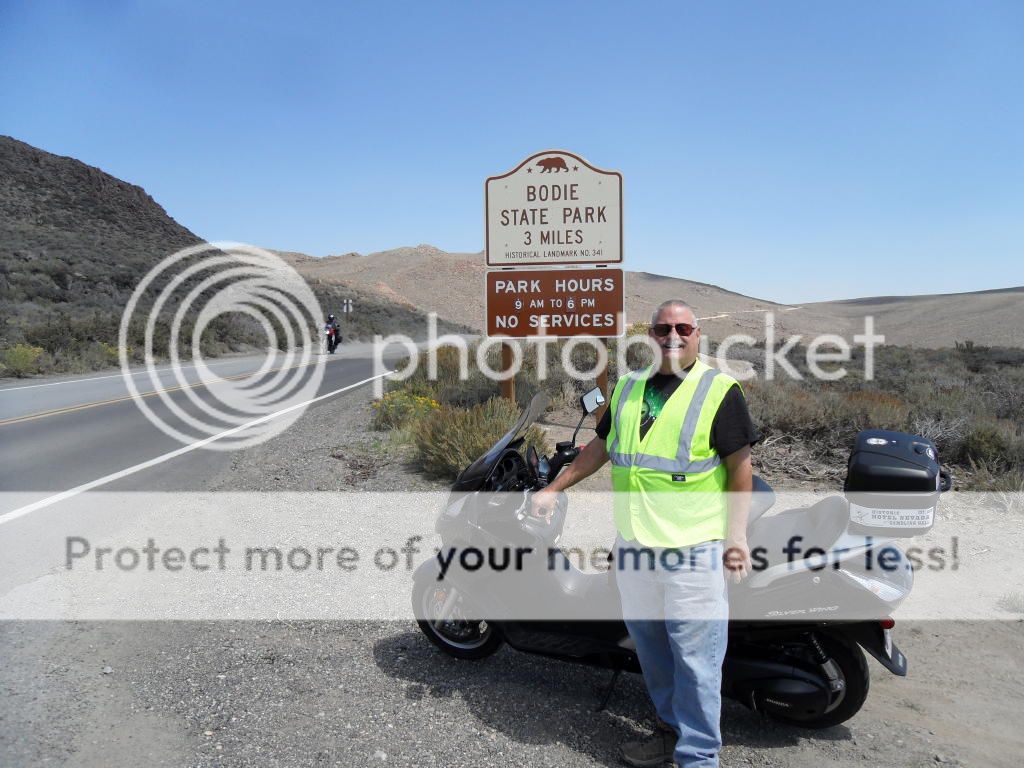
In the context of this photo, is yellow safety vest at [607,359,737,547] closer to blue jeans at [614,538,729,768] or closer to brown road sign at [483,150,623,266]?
blue jeans at [614,538,729,768]

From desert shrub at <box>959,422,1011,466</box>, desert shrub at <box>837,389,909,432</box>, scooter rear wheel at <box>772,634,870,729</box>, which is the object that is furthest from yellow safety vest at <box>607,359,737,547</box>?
desert shrub at <box>837,389,909,432</box>

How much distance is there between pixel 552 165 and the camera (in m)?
9.21

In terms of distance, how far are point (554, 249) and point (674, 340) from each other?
21.7 ft

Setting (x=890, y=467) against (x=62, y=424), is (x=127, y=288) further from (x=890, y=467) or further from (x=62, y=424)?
(x=890, y=467)

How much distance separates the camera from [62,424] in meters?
11.3

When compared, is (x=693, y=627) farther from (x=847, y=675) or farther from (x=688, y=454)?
(x=847, y=675)

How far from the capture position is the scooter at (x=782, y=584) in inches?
121

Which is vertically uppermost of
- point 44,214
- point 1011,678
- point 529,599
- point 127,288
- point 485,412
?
point 44,214

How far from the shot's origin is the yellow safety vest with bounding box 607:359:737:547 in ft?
9.23

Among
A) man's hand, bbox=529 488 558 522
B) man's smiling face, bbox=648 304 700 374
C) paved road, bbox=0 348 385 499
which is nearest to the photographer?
man's smiling face, bbox=648 304 700 374

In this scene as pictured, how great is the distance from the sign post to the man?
6.15 m

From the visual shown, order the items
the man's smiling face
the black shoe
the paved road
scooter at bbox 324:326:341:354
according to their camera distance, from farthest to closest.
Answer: scooter at bbox 324:326:341:354 → the paved road → the black shoe → the man's smiling face

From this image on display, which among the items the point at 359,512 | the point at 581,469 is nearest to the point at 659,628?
the point at 581,469

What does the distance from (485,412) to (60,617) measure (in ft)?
16.1
